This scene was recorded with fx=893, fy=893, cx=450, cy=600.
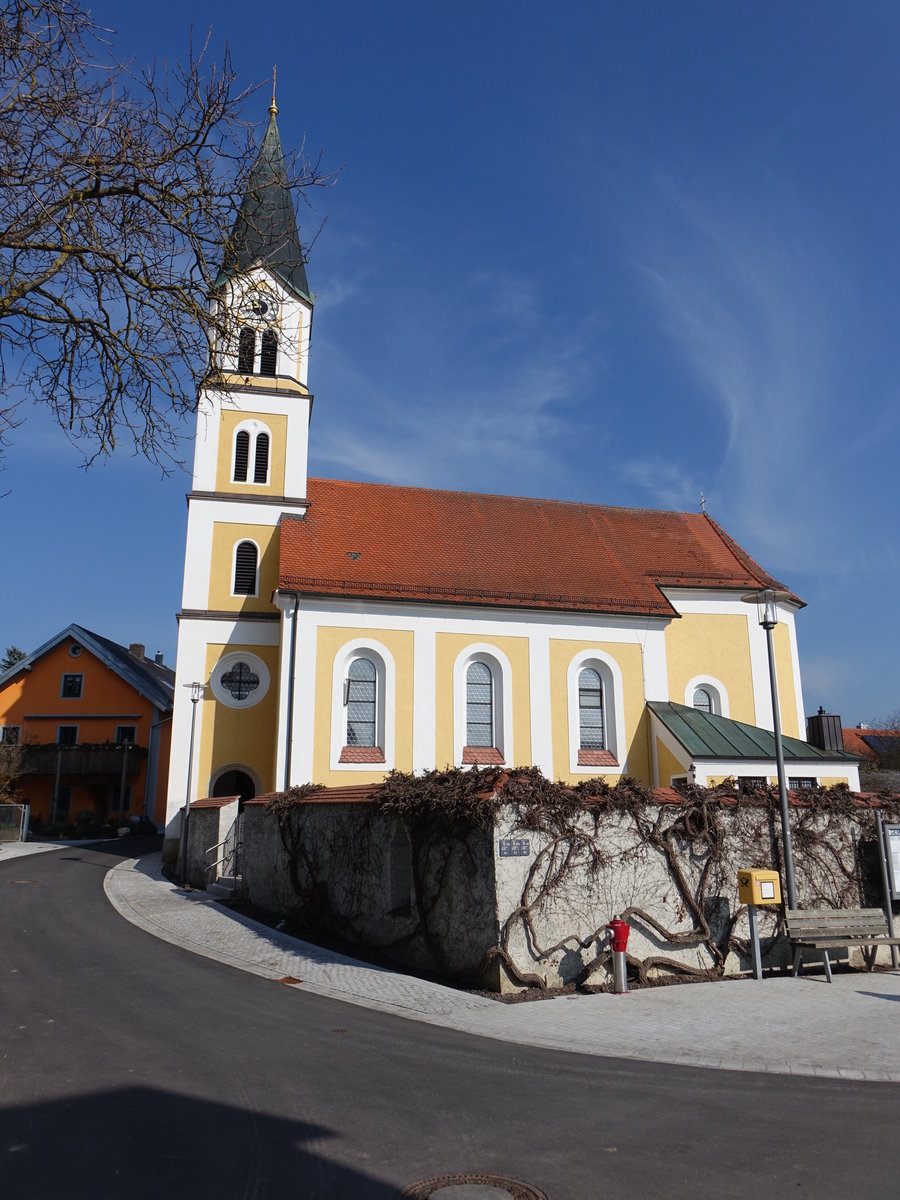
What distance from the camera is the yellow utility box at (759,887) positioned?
1148cm

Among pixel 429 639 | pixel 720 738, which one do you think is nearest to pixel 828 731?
pixel 720 738

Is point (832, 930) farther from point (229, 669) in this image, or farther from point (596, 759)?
point (229, 669)

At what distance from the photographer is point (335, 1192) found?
191 inches

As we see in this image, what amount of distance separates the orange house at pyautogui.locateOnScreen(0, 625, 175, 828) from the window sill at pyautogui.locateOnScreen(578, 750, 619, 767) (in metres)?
22.4

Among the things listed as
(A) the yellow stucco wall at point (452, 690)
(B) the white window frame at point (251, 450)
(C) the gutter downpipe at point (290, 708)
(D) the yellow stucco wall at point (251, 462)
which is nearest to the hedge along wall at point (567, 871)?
(C) the gutter downpipe at point (290, 708)

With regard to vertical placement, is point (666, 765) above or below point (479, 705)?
below

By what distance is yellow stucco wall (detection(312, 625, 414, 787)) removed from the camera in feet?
71.9

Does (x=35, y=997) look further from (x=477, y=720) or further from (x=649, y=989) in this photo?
(x=477, y=720)

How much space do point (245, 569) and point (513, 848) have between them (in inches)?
677

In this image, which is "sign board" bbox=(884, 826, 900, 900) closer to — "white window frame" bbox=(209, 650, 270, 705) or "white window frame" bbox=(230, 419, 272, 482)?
"white window frame" bbox=(209, 650, 270, 705)

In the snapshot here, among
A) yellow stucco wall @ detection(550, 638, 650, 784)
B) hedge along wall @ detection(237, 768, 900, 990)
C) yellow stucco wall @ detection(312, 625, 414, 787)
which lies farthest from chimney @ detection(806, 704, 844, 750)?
hedge along wall @ detection(237, 768, 900, 990)

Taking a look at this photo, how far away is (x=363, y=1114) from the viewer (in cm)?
611

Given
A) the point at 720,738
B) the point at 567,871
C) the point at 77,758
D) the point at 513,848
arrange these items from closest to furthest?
the point at 513,848 < the point at 567,871 < the point at 720,738 < the point at 77,758

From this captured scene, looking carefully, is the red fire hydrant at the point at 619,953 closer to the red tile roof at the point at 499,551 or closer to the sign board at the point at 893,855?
the sign board at the point at 893,855
